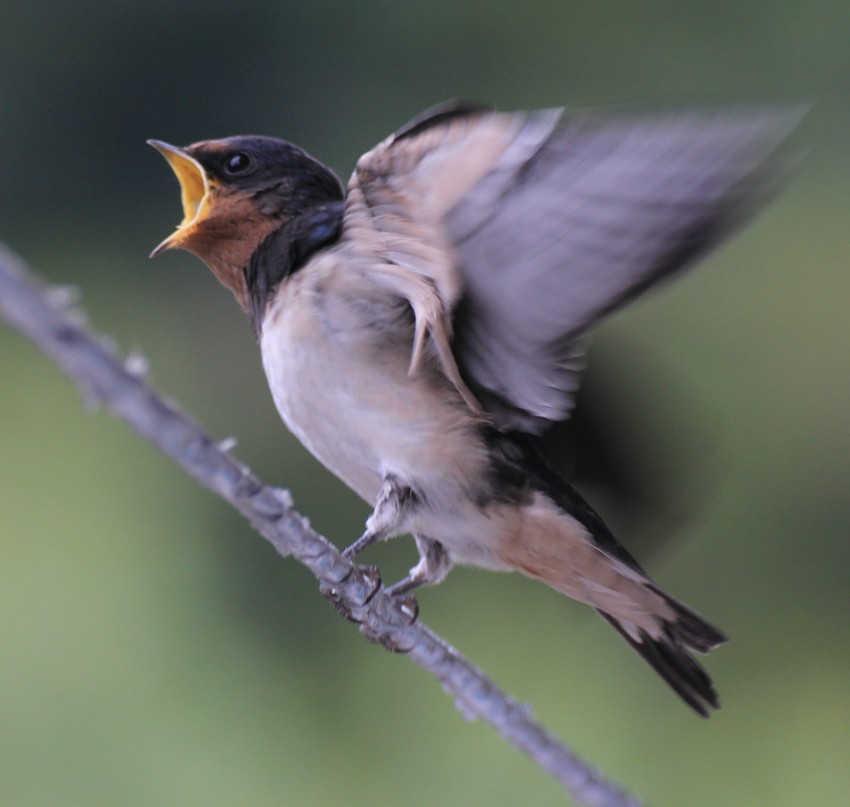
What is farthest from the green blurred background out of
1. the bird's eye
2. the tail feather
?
the bird's eye

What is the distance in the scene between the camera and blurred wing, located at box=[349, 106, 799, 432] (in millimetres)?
461

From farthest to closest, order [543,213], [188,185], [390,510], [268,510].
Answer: [188,185] < [390,510] < [543,213] < [268,510]

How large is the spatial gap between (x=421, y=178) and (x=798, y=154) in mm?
192

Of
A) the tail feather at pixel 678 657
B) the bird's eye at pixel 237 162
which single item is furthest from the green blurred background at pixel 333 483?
the bird's eye at pixel 237 162

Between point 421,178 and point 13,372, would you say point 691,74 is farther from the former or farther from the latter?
point 421,178

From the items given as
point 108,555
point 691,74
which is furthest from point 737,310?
point 108,555

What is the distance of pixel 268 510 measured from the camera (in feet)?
1.32

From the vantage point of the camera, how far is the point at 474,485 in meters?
0.64

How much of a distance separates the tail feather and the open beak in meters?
0.36

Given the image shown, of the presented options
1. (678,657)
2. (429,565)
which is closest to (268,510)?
(429,565)

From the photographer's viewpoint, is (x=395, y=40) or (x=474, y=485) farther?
(x=395, y=40)

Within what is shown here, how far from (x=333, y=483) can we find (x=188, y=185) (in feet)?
4.02

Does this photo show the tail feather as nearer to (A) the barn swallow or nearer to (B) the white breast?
(A) the barn swallow

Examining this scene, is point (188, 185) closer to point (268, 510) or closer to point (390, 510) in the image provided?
point (390, 510)
